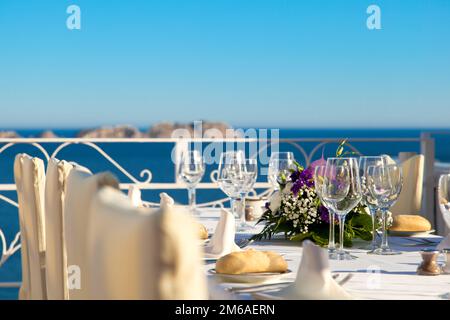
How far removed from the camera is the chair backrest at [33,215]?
221cm

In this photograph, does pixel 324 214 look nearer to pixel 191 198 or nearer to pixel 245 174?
pixel 245 174

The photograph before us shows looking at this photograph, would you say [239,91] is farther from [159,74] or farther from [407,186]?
[407,186]

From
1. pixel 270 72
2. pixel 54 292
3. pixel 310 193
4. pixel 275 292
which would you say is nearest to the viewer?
pixel 275 292

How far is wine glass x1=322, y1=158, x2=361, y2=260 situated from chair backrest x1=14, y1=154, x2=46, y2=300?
88 cm

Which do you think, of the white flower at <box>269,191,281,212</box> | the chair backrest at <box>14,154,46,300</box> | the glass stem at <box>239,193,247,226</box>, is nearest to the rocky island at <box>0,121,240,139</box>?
the glass stem at <box>239,193,247,226</box>

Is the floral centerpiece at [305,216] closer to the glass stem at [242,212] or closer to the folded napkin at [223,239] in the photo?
the folded napkin at [223,239]

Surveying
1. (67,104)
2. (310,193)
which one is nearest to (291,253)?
(310,193)

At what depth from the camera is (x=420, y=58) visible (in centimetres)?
2177

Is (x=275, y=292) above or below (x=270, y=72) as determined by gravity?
below

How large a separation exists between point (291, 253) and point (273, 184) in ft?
2.18

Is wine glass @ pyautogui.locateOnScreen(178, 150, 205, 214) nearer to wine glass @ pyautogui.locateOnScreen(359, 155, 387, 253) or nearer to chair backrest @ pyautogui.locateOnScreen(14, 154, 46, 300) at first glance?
chair backrest @ pyautogui.locateOnScreen(14, 154, 46, 300)

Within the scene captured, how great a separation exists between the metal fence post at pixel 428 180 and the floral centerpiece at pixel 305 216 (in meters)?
2.89

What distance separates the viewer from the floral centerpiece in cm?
206

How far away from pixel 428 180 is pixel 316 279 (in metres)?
4.05
